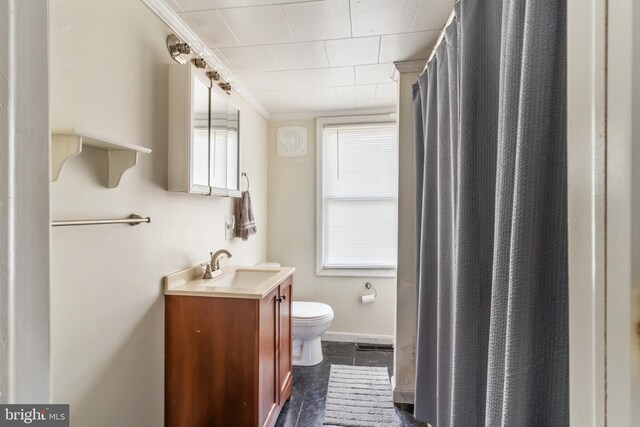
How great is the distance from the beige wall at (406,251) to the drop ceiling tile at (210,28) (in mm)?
1103

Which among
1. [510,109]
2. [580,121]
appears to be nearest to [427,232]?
[510,109]

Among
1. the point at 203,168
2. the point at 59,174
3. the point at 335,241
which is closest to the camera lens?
the point at 59,174

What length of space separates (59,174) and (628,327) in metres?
1.31

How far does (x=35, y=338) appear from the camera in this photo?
1.36 ft

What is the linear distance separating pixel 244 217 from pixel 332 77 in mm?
1243

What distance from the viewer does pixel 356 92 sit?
99.5 inches

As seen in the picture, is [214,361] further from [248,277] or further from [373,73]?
[373,73]

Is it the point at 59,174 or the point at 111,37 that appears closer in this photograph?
the point at 59,174

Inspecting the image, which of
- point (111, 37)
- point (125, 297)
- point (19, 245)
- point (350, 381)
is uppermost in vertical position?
point (111, 37)

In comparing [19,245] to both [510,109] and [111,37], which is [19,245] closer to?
[510,109]

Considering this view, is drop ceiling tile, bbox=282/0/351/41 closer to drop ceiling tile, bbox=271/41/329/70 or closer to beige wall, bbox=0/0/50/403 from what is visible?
drop ceiling tile, bbox=271/41/329/70
